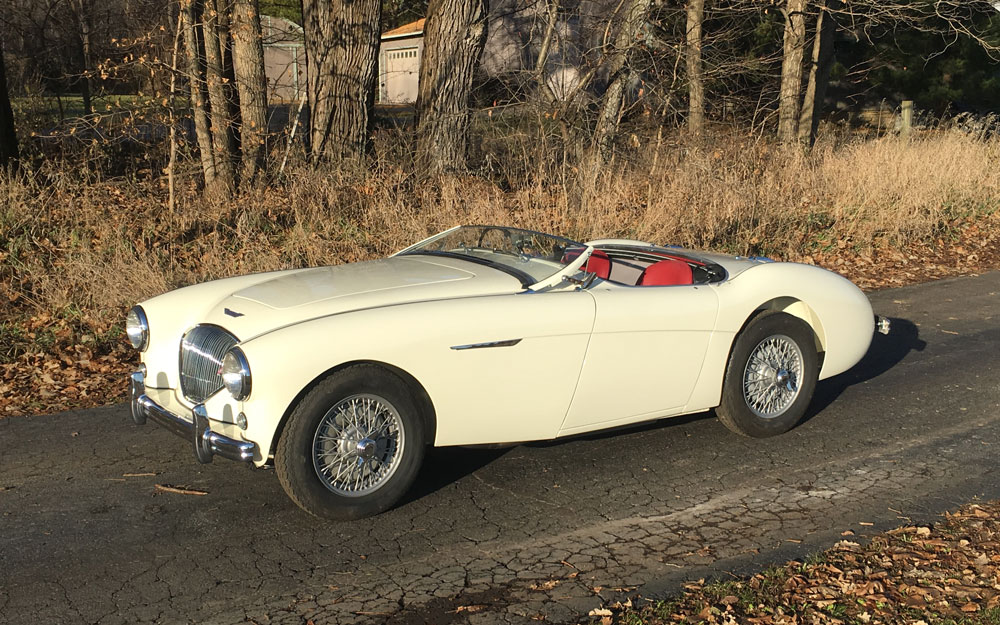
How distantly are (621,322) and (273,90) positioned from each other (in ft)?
34.2

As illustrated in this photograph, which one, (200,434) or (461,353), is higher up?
(461,353)

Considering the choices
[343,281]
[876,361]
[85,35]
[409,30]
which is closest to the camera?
[343,281]

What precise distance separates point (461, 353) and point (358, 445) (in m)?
0.64

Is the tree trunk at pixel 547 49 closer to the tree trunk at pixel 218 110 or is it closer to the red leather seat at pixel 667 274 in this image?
the tree trunk at pixel 218 110

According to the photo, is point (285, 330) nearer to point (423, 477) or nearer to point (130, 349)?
point (423, 477)

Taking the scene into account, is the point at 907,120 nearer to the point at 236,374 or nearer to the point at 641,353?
the point at 641,353

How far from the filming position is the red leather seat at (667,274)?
18.1 ft

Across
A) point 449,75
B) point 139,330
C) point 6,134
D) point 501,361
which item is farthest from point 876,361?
point 6,134

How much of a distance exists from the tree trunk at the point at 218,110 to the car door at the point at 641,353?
26.1ft

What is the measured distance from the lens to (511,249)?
556 cm

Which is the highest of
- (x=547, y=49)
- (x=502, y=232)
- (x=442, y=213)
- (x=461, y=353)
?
(x=547, y=49)

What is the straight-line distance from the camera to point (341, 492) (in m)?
4.30

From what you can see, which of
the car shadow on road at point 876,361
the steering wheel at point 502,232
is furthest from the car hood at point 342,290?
the car shadow on road at point 876,361

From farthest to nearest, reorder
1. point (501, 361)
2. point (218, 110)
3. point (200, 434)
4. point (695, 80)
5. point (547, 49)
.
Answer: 1. point (695, 80)
2. point (547, 49)
3. point (218, 110)
4. point (501, 361)
5. point (200, 434)
